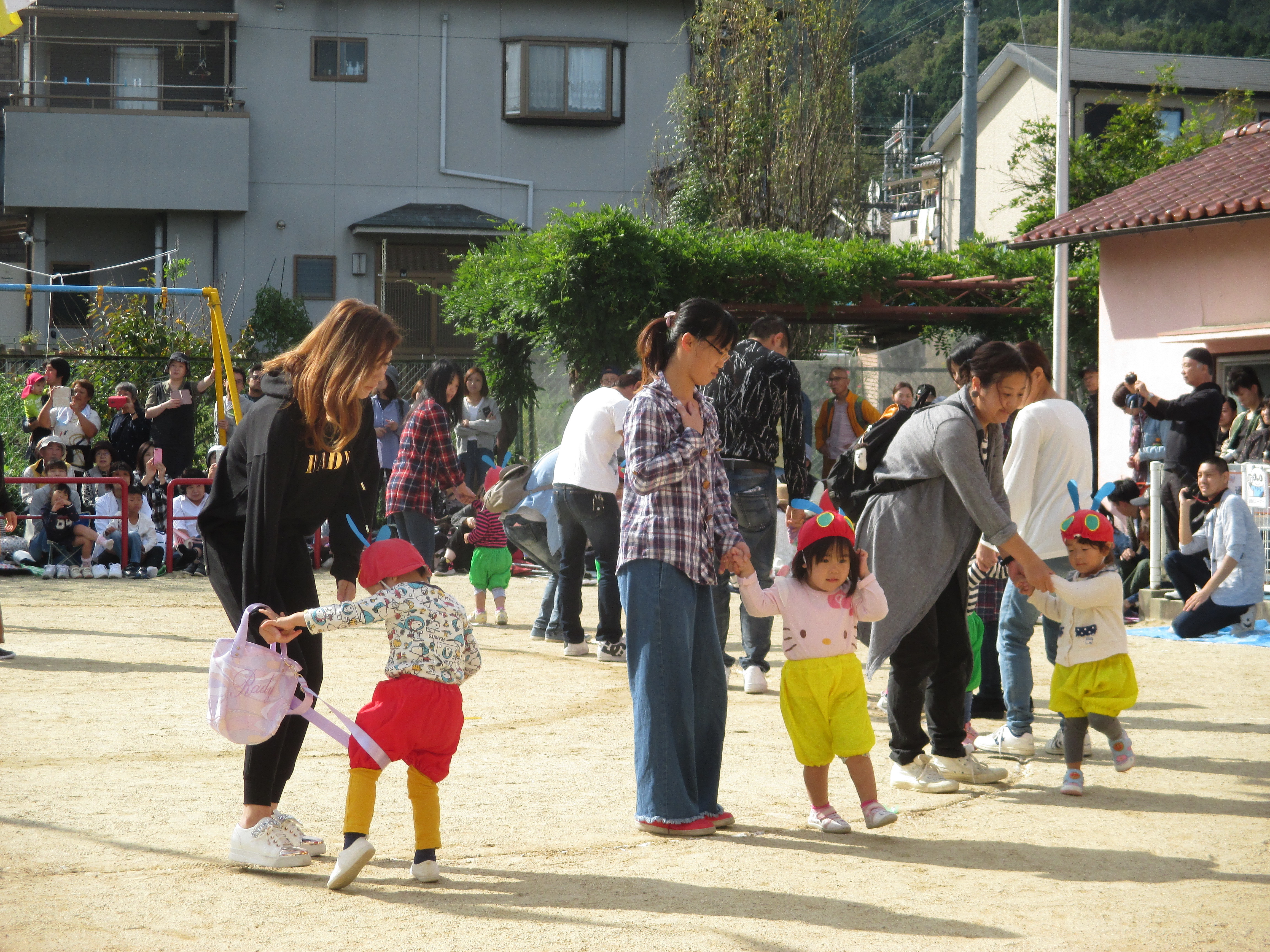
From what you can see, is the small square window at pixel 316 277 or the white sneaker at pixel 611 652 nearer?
the white sneaker at pixel 611 652

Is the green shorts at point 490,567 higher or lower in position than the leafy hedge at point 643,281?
lower

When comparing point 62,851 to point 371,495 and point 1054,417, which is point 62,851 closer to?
point 371,495

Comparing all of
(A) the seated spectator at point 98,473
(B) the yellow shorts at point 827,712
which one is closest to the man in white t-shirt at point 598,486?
(B) the yellow shorts at point 827,712

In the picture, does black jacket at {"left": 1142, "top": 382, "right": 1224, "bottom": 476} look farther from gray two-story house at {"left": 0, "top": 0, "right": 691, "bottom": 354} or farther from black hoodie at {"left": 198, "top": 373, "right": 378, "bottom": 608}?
gray two-story house at {"left": 0, "top": 0, "right": 691, "bottom": 354}

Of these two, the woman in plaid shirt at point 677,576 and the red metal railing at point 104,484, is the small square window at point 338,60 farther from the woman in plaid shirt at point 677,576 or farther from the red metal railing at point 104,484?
the woman in plaid shirt at point 677,576

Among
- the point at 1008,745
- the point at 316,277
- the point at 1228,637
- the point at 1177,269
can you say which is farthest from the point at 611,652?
the point at 316,277

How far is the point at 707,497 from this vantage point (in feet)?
16.2

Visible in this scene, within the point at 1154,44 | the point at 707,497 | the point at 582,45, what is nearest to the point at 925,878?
the point at 707,497

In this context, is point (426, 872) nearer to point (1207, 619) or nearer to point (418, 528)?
point (418, 528)

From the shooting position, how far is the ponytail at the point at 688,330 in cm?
486

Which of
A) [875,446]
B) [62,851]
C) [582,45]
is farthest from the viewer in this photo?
[582,45]

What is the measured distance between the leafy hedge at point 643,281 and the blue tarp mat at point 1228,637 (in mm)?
6876

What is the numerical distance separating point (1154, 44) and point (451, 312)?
4226 centimetres

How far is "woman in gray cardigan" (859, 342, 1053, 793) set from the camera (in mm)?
5316
